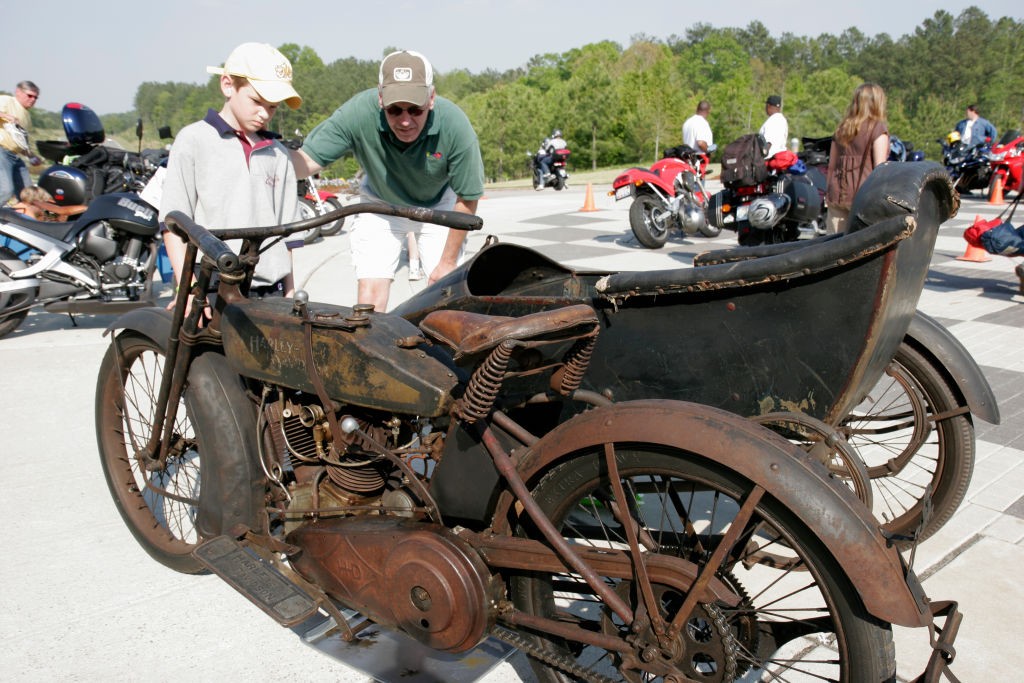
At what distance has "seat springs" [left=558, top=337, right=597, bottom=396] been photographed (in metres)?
1.98

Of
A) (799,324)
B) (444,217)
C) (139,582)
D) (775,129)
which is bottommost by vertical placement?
(139,582)

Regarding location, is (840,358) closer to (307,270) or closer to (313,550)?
(313,550)

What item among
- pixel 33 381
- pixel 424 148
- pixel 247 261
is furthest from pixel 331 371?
pixel 33 381

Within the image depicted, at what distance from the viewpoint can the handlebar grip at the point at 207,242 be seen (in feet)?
6.73

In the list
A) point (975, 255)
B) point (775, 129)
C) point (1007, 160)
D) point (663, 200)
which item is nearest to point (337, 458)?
point (663, 200)

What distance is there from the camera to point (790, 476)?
1.55 meters

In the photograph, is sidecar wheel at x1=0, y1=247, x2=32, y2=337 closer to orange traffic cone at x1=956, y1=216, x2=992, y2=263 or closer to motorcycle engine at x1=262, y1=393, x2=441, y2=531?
motorcycle engine at x1=262, y1=393, x2=441, y2=531

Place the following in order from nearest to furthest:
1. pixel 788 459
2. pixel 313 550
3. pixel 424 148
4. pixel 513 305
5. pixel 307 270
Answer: pixel 788 459 → pixel 313 550 → pixel 513 305 → pixel 424 148 → pixel 307 270

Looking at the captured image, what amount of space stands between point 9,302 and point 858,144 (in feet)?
22.7

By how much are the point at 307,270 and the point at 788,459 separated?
8153mm

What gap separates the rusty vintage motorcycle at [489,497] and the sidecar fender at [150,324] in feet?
0.04

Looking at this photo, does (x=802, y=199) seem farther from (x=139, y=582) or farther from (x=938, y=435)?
(x=139, y=582)

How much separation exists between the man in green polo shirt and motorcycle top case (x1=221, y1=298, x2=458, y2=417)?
115 centimetres

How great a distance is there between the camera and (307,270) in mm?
9102
